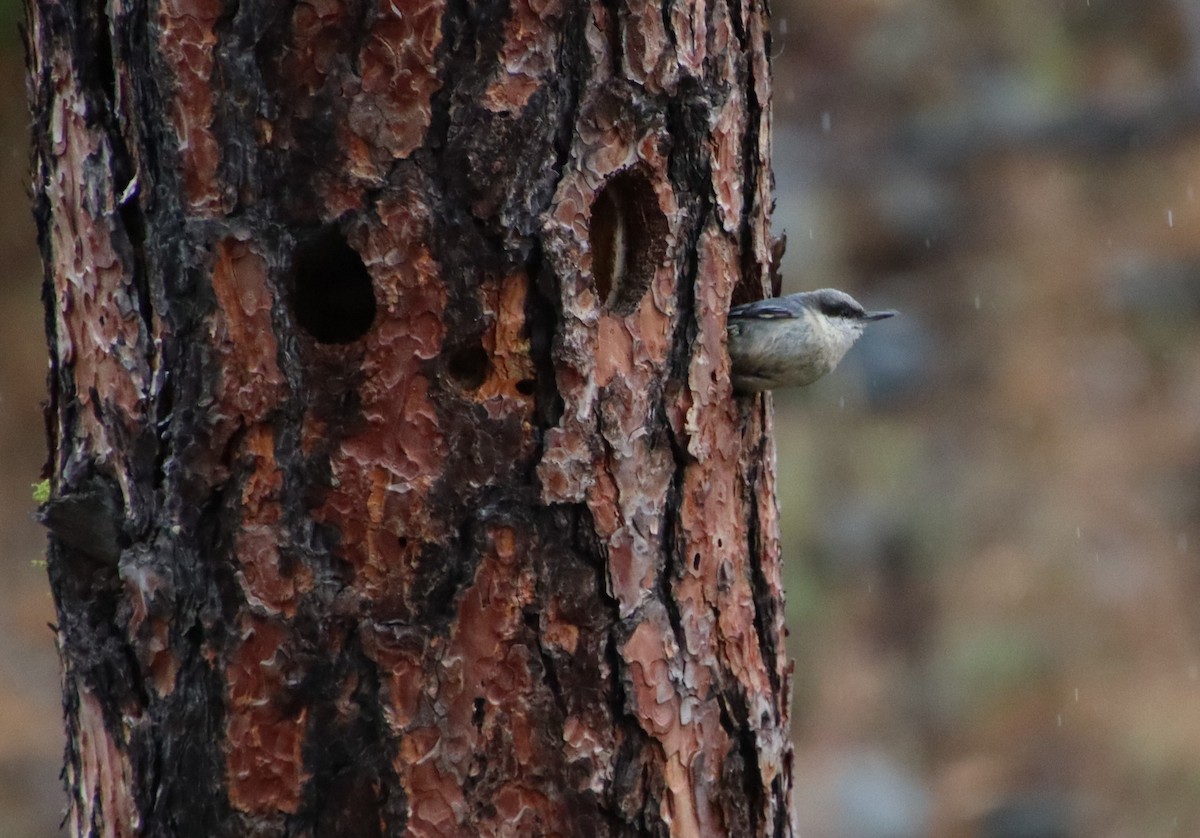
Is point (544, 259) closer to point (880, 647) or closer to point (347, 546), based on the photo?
point (347, 546)

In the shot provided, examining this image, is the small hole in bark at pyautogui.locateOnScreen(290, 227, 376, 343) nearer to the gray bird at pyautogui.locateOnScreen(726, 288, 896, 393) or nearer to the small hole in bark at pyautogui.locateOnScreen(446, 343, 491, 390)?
the small hole in bark at pyautogui.locateOnScreen(446, 343, 491, 390)

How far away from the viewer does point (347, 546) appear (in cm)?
215

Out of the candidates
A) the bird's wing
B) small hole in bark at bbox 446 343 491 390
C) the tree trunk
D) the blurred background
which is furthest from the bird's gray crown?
the blurred background

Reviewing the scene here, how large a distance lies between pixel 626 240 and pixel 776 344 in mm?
306

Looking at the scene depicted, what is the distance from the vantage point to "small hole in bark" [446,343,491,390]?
2.17 meters

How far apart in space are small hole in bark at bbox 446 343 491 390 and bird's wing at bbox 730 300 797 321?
49cm

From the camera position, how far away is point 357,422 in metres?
2.15

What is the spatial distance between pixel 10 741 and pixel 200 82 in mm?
6505

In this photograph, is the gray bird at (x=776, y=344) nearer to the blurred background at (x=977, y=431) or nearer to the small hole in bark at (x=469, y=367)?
the small hole in bark at (x=469, y=367)

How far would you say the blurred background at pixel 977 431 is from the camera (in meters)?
8.14

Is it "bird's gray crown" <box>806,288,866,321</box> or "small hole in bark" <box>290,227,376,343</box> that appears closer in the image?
"small hole in bark" <box>290,227,376,343</box>

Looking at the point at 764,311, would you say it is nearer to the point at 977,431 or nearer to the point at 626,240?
the point at 626,240

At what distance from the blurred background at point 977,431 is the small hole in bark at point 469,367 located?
550 centimetres

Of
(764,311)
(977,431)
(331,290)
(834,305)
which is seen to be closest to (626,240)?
(764,311)
